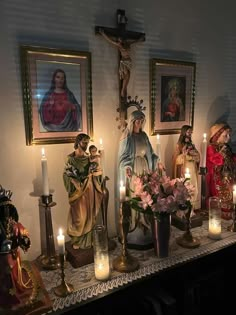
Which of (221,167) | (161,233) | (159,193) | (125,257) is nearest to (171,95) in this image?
(221,167)

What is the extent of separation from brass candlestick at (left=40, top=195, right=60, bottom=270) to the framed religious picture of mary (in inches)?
9.7

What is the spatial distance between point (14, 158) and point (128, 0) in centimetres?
88

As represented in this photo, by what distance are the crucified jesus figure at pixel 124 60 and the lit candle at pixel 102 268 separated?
2.33 ft

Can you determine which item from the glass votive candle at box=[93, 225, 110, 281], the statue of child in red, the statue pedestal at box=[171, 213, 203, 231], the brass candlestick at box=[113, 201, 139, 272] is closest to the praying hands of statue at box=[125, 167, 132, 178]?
the brass candlestick at box=[113, 201, 139, 272]

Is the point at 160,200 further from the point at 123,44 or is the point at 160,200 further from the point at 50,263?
the point at 123,44

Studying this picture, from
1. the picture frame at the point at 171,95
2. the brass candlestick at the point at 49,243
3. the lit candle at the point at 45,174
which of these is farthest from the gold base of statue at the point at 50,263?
the picture frame at the point at 171,95

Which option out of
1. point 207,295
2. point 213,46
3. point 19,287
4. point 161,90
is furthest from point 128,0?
point 207,295

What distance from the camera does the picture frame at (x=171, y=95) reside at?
1.41 m

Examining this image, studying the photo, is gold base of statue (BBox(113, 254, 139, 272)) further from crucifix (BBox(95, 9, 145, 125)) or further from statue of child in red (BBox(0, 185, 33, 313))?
crucifix (BBox(95, 9, 145, 125))

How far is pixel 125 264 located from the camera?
1.07m

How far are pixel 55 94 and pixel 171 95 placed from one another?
0.63 metres

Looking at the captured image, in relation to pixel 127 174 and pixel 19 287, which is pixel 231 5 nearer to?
pixel 127 174

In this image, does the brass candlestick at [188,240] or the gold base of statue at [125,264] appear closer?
the gold base of statue at [125,264]

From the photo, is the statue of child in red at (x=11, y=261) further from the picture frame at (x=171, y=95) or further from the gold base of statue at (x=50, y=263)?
the picture frame at (x=171, y=95)
